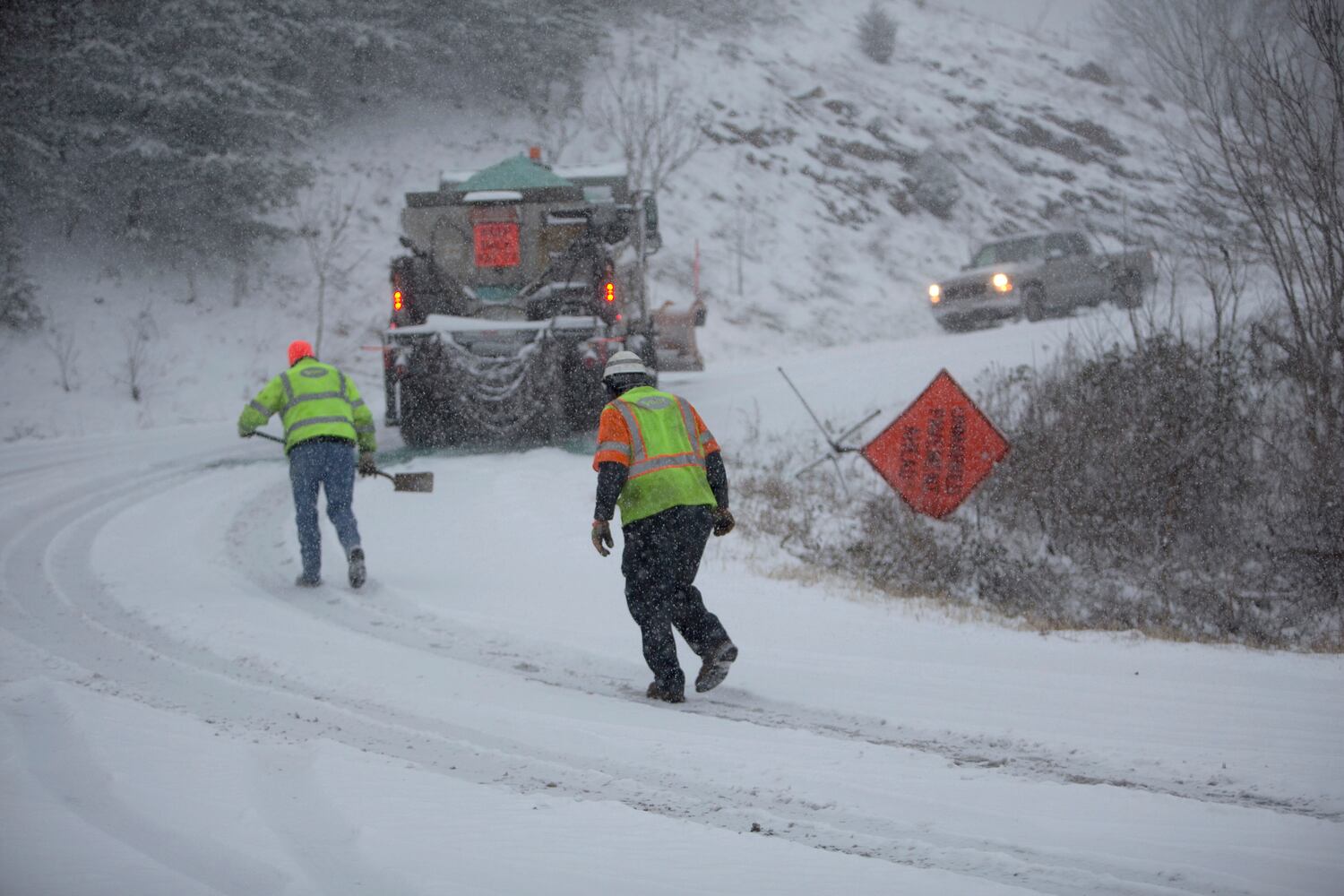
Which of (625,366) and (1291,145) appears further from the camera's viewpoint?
(1291,145)

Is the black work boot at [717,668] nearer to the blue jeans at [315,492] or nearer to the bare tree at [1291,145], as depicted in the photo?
the blue jeans at [315,492]

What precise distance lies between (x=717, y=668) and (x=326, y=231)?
21883mm

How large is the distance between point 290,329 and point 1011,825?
66.2 ft

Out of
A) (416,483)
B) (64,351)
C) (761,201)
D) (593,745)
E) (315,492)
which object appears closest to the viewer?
(593,745)

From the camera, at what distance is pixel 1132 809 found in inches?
134

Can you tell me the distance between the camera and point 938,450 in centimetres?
875

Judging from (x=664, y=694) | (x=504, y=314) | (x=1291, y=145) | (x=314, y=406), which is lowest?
(x=664, y=694)

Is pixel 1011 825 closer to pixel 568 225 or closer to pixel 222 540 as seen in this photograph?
pixel 222 540

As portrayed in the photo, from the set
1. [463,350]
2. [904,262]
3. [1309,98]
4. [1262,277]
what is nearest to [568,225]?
[463,350]

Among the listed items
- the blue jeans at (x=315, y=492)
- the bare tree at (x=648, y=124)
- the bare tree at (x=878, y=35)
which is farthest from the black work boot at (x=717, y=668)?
the bare tree at (x=878, y=35)

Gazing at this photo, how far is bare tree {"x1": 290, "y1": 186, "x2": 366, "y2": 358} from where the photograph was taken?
2162cm

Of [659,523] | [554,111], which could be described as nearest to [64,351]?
[554,111]

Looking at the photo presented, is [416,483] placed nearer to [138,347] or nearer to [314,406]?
[314,406]

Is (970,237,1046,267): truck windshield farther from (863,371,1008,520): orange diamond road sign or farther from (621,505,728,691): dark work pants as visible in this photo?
(621,505,728,691): dark work pants
